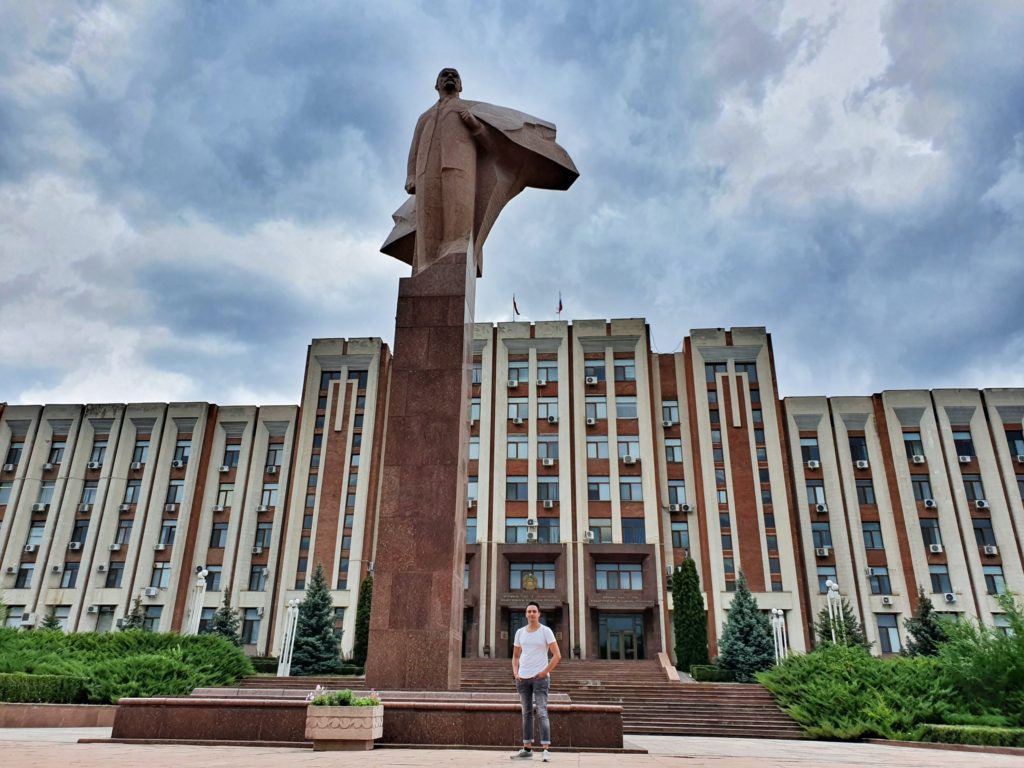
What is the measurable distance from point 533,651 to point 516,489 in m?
26.1

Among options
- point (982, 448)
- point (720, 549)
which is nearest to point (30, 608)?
point (720, 549)

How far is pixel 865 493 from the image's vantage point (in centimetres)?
3195

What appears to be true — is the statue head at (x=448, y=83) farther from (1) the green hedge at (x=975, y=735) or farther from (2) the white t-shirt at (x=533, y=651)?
(1) the green hedge at (x=975, y=735)

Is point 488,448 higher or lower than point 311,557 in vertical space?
higher

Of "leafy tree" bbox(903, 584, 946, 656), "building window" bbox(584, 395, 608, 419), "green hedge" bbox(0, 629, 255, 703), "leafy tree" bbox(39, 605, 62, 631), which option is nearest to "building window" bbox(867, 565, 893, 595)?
"leafy tree" bbox(903, 584, 946, 656)

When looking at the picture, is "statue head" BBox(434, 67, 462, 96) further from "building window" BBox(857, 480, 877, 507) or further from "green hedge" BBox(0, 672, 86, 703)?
"building window" BBox(857, 480, 877, 507)

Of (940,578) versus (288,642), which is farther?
(940,578)

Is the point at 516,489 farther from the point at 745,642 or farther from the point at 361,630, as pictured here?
the point at 745,642

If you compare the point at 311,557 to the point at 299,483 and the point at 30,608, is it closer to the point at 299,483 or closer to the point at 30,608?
the point at 299,483

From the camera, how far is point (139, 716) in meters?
7.03

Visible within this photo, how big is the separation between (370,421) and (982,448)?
27632 mm

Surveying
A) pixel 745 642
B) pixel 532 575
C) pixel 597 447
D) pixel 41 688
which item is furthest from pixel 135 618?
pixel 745 642

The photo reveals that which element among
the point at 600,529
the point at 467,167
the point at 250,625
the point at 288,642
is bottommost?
the point at 288,642

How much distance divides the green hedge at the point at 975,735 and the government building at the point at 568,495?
18938 mm
